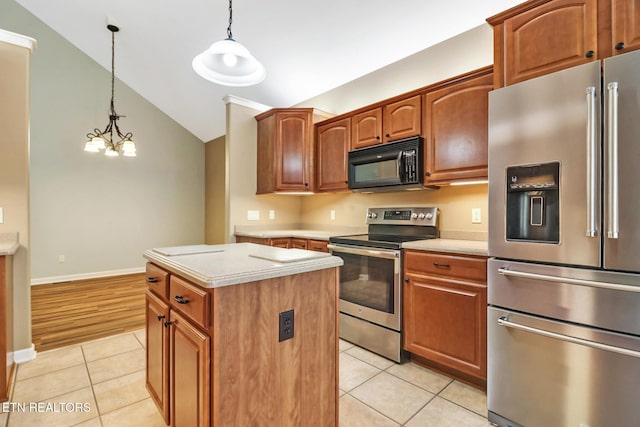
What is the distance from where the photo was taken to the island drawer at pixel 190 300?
1.11m

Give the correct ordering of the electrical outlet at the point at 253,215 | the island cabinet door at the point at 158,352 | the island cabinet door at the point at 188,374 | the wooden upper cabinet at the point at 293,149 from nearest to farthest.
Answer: the island cabinet door at the point at 188,374 → the island cabinet door at the point at 158,352 → the wooden upper cabinet at the point at 293,149 → the electrical outlet at the point at 253,215

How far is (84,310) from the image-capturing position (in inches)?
141

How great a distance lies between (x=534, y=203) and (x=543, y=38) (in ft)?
2.90

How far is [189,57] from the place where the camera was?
404 cm

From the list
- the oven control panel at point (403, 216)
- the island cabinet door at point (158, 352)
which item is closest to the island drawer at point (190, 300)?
the island cabinet door at point (158, 352)

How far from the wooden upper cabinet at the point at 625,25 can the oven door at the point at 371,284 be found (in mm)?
1613

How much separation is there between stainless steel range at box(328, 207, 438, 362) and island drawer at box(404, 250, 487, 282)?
4.0 inches

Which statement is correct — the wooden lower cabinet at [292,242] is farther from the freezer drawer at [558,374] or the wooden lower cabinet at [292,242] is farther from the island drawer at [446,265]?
the freezer drawer at [558,374]

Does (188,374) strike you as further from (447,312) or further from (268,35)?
(268,35)

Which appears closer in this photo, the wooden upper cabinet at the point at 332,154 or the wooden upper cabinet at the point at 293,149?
the wooden upper cabinet at the point at 332,154

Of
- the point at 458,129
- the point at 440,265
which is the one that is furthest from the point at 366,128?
the point at 440,265

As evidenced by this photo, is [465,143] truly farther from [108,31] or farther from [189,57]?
[108,31]

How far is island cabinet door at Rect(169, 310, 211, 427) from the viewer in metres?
1.10

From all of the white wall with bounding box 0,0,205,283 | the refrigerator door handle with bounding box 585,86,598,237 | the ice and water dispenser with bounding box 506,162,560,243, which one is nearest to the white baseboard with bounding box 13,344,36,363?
the white wall with bounding box 0,0,205,283
